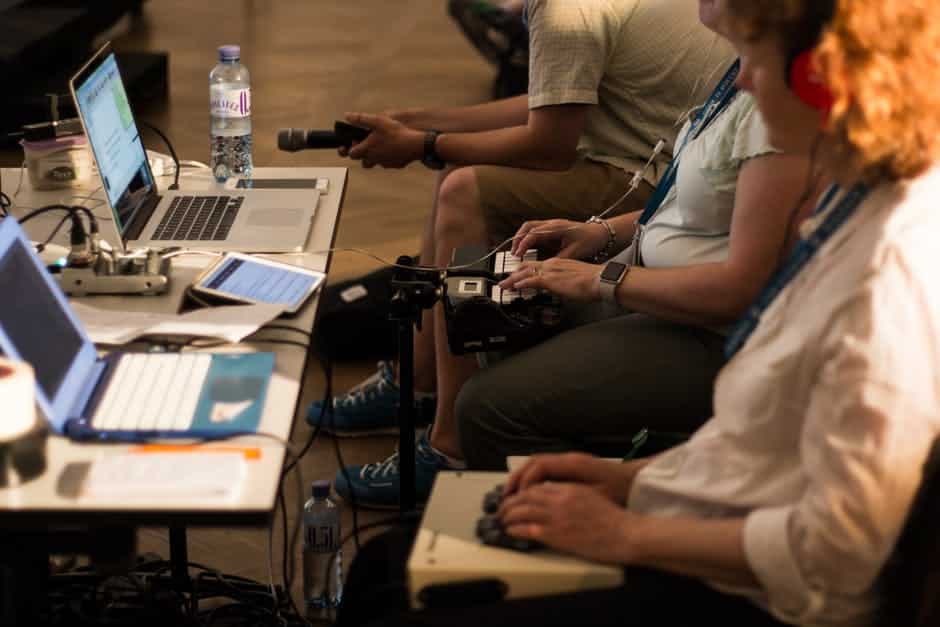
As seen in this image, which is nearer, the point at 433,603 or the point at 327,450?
the point at 433,603

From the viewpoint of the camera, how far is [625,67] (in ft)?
9.73

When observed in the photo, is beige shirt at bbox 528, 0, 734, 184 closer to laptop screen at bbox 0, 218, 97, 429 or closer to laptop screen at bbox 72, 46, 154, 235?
laptop screen at bbox 72, 46, 154, 235

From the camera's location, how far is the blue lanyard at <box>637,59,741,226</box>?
232 centimetres

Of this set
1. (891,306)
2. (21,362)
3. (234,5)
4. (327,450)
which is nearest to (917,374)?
(891,306)

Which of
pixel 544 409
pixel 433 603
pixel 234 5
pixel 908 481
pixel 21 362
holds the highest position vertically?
pixel 908 481

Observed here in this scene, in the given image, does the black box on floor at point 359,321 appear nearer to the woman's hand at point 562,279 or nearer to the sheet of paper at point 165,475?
the woman's hand at point 562,279

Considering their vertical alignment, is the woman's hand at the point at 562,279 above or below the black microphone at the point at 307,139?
above

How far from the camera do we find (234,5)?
806cm

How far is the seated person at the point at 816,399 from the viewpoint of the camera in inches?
55.7

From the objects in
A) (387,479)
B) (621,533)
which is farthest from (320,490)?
(621,533)

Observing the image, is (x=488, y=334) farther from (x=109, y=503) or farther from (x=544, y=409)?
(x=109, y=503)

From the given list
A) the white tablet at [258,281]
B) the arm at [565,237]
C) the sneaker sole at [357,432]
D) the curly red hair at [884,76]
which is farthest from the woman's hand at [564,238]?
the curly red hair at [884,76]

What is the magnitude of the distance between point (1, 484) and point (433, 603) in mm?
527

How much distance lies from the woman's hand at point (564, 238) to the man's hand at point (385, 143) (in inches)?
17.9
